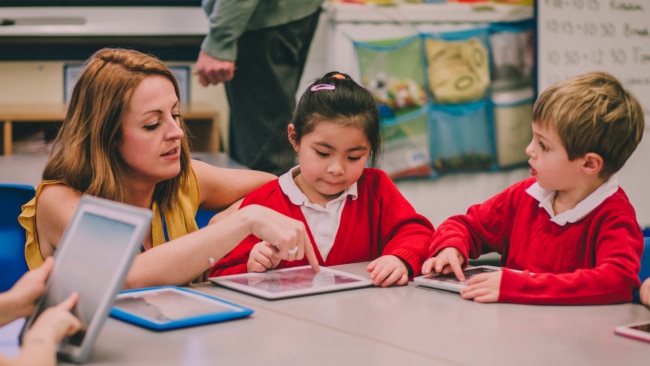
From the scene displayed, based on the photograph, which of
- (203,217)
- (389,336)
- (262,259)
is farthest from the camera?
(203,217)

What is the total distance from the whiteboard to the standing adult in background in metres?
1.42

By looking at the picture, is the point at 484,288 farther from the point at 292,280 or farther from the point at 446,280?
the point at 292,280

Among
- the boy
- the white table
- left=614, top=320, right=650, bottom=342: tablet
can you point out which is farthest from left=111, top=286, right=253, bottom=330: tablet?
left=614, top=320, right=650, bottom=342: tablet

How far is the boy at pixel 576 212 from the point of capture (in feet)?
4.27

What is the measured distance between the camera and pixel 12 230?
70.9 inches

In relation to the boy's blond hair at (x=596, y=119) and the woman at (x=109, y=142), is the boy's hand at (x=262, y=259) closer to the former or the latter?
the woman at (x=109, y=142)

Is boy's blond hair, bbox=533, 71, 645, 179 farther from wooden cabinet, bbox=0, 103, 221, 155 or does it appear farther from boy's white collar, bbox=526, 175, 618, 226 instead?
wooden cabinet, bbox=0, 103, 221, 155

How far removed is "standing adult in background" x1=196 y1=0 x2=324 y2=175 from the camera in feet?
8.39

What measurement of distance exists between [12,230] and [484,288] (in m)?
1.09

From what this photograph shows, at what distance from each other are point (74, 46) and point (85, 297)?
3451 mm

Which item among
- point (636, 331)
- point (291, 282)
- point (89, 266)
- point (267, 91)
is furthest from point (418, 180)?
point (89, 266)

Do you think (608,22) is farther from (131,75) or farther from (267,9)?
(131,75)

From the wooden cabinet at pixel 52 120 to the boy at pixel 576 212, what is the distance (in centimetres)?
217

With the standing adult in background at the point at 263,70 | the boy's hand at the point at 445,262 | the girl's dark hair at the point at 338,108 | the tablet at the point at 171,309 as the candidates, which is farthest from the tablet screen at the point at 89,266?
the standing adult in background at the point at 263,70
